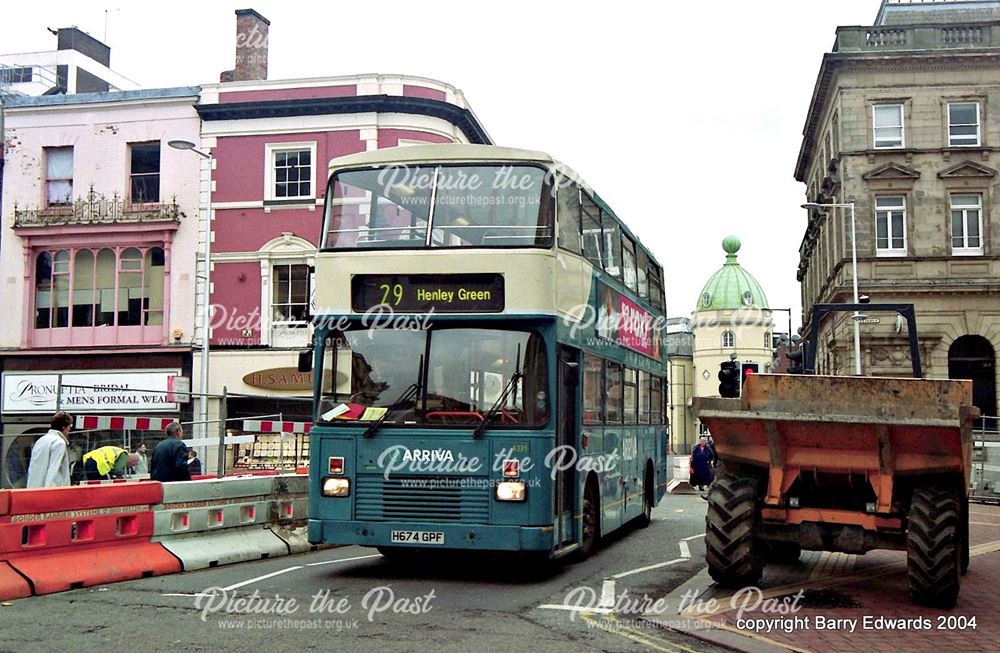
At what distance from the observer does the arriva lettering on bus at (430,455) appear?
36.9ft

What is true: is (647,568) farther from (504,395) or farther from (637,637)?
(637,637)

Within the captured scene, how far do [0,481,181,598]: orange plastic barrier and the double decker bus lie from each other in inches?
77.3

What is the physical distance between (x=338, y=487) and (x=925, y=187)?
39590 mm

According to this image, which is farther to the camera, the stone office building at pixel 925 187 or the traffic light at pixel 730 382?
the stone office building at pixel 925 187

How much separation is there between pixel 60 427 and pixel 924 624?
359 inches

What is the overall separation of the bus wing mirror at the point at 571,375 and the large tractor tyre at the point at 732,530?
82.4 inches

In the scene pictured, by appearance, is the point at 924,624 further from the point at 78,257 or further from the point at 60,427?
the point at 78,257

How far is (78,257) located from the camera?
1275 inches

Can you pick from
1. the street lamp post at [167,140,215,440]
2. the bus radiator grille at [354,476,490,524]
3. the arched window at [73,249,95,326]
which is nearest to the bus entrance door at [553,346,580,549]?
the bus radiator grille at [354,476,490,524]

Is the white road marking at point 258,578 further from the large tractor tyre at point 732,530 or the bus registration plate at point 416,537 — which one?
the large tractor tyre at point 732,530

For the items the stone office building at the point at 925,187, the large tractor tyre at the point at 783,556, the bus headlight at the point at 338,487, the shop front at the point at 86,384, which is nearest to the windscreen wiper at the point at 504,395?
the bus headlight at the point at 338,487

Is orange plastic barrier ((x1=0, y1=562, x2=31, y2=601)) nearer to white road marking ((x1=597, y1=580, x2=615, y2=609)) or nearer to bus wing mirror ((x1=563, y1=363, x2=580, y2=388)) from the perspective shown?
white road marking ((x1=597, y1=580, x2=615, y2=609))

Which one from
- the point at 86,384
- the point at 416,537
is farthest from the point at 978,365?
the point at 416,537

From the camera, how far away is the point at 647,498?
60.7 ft
